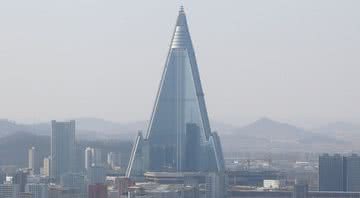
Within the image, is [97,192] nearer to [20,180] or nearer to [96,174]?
[20,180]

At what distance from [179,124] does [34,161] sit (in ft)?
24.3

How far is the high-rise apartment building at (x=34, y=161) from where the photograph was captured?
55447 mm

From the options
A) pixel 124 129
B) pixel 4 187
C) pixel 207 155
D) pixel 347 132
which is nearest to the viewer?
pixel 4 187

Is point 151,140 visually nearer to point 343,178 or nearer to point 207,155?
point 207,155

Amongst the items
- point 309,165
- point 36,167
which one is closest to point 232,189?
point 36,167

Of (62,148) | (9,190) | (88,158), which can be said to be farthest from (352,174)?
(9,190)

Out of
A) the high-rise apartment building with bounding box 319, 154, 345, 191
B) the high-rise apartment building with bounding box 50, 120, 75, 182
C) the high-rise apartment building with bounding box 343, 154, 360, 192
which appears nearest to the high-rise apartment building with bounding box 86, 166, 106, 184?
the high-rise apartment building with bounding box 50, 120, 75, 182

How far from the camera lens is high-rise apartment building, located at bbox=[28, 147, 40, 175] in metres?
55.4

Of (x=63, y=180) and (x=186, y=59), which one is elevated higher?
(x=186, y=59)

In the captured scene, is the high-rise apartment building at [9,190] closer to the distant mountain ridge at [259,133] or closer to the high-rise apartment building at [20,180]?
the high-rise apartment building at [20,180]

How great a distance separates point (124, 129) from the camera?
84.4 m

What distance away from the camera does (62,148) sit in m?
56.3

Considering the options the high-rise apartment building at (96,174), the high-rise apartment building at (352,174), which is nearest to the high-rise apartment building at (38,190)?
the high-rise apartment building at (96,174)

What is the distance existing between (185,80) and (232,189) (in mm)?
8031
